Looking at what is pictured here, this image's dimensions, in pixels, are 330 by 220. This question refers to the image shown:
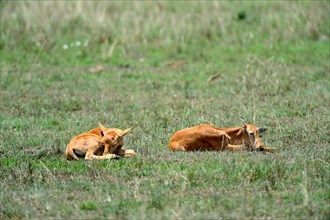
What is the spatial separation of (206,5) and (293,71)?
707cm

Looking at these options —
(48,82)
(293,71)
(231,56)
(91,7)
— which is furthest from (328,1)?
(48,82)

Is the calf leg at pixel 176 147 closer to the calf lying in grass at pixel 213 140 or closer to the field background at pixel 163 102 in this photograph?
the calf lying in grass at pixel 213 140

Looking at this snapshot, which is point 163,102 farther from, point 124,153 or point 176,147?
point 124,153

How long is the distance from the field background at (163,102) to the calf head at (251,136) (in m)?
0.31

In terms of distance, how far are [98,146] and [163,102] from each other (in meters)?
4.02

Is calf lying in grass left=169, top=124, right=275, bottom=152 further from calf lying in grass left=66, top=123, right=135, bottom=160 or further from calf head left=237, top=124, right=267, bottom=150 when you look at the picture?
calf lying in grass left=66, top=123, right=135, bottom=160

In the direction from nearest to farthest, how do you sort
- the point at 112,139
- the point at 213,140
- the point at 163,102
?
1. the point at 112,139
2. the point at 213,140
3. the point at 163,102

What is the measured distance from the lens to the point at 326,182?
6.96 m

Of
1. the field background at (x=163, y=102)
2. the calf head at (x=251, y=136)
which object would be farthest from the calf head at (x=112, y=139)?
the calf head at (x=251, y=136)

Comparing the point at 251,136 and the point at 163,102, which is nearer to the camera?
the point at 251,136

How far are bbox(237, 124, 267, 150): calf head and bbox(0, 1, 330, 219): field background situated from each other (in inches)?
12.2

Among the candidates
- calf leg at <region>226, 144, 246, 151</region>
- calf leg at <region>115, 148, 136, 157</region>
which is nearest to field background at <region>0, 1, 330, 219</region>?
calf leg at <region>115, 148, 136, 157</region>

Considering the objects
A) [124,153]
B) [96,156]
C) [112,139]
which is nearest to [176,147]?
[124,153]

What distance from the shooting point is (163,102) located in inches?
480
